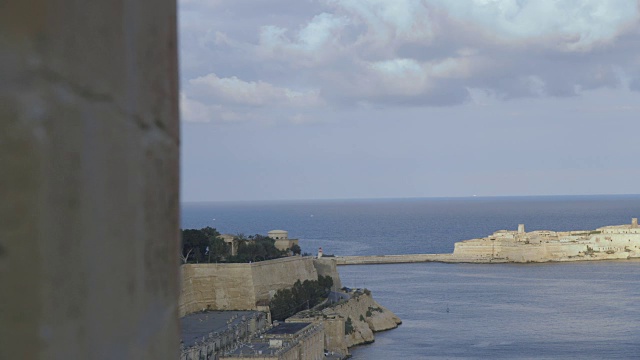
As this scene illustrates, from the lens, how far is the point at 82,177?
848mm

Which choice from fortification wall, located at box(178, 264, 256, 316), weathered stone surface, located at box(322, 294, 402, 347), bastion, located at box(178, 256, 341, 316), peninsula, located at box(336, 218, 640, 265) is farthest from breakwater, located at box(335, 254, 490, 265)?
fortification wall, located at box(178, 264, 256, 316)

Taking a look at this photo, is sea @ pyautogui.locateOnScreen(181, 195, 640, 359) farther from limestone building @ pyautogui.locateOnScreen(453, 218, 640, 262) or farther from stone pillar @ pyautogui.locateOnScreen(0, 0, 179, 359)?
stone pillar @ pyautogui.locateOnScreen(0, 0, 179, 359)

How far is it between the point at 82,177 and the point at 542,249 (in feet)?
244

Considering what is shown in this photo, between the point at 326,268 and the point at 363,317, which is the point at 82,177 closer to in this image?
the point at 363,317

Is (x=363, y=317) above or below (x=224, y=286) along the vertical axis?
below

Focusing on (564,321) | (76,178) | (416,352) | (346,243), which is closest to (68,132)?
(76,178)

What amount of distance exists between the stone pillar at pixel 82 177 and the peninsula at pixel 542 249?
72.2m

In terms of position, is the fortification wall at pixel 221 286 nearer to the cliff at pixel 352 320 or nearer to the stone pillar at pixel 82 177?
the cliff at pixel 352 320

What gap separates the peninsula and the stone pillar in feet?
237

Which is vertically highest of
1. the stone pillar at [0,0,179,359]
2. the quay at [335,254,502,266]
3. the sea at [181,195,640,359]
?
the stone pillar at [0,0,179,359]

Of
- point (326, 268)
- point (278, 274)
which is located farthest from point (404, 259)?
point (278, 274)

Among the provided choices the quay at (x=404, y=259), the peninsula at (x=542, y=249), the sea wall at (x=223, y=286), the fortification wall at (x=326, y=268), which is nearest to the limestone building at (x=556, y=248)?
the peninsula at (x=542, y=249)

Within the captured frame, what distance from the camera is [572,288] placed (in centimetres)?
5425

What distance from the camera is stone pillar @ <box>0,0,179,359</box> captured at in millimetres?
745
